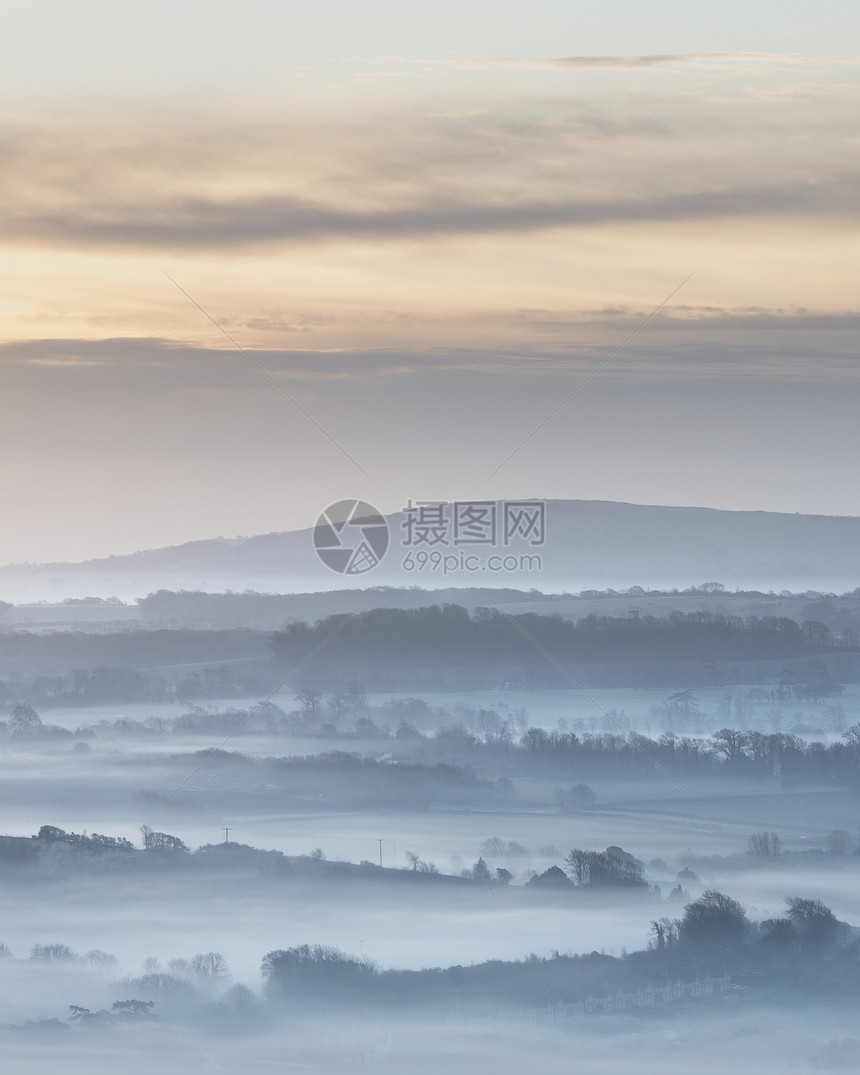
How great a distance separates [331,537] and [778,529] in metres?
70.6

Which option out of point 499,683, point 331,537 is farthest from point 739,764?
point 331,537

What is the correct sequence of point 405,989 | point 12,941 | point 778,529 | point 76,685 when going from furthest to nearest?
point 778,529 → point 76,685 → point 12,941 → point 405,989

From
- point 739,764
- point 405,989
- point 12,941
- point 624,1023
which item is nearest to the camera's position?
point 624,1023

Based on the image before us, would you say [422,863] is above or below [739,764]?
below

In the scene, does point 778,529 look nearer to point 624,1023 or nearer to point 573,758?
point 573,758

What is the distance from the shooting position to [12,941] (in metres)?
56.7

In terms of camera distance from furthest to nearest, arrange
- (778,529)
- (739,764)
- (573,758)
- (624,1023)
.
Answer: (778,529)
(573,758)
(739,764)
(624,1023)

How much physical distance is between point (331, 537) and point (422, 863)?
34193 mm

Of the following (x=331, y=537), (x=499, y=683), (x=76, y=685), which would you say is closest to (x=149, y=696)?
(x=76, y=685)

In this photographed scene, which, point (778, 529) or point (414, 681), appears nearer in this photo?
point (414, 681)

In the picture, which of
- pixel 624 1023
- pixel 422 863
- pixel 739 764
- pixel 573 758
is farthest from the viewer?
pixel 573 758

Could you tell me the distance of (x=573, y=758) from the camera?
98.1 m

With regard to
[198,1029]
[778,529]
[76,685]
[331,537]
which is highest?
[778,529]

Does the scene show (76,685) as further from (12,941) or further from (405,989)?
(405,989)
